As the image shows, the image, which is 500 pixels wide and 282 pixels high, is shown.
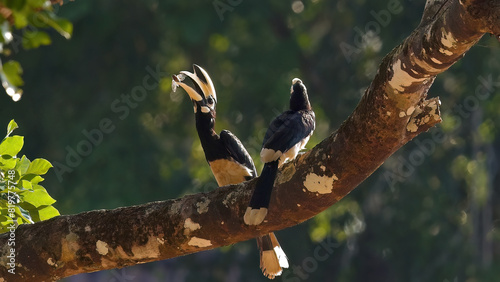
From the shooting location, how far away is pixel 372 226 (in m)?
11.4

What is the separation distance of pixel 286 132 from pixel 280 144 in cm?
26

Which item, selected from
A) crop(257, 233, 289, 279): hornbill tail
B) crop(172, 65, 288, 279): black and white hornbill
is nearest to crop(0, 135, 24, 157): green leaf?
crop(257, 233, 289, 279): hornbill tail

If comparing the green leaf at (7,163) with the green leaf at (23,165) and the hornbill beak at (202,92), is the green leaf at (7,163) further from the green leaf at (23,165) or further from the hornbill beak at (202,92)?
the hornbill beak at (202,92)

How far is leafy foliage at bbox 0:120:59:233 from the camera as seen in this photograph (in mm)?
3119

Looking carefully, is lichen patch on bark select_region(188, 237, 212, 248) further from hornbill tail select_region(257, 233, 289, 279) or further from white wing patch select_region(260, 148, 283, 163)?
hornbill tail select_region(257, 233, 289, 279)

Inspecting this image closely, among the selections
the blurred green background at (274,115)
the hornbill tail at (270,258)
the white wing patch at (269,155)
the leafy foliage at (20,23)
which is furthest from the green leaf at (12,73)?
the blurred green background at (274,115)

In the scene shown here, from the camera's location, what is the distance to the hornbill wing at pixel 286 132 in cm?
358

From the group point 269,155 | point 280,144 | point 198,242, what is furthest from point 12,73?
point 280,144

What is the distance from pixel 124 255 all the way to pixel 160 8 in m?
8.12

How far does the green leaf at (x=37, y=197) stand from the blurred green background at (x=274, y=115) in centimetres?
720

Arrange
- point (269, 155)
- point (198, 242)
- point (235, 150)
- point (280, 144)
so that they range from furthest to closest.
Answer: point (235, 150) < point (280, 144) < point (269, 155) < point (198, 242)

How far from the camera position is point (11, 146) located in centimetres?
316

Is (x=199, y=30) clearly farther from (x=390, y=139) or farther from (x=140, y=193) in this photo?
(x=390, y=139)

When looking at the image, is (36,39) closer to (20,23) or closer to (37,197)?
(20,23)
